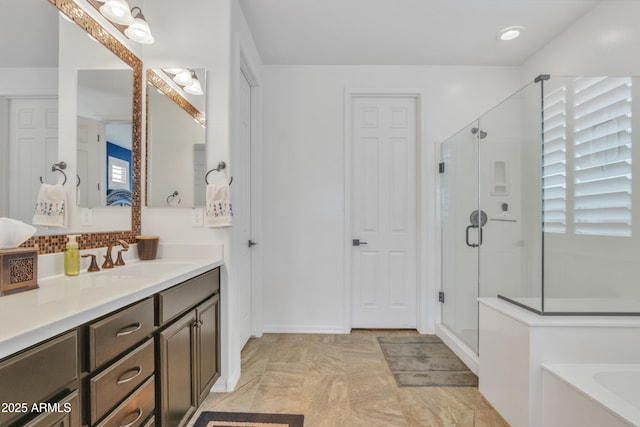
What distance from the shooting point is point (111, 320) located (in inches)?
38.9

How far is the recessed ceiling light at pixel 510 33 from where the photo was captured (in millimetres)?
2439

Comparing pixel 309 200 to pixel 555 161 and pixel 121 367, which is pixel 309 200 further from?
pixel 121 367

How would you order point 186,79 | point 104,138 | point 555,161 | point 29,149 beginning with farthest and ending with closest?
point 186,79 < point 555,161 < point 104,138 < point 29,149

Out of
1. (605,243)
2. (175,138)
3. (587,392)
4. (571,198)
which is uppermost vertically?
(175,138)

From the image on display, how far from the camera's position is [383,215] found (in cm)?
309

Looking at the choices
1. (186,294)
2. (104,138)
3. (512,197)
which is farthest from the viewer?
(512,197)

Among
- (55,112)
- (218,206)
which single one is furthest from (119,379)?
(55,112)

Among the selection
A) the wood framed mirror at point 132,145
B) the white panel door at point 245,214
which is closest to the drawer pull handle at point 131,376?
the wood framed mirror at point 132,145

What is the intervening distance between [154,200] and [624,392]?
107 inches

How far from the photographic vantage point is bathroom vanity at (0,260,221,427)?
2.36 ft

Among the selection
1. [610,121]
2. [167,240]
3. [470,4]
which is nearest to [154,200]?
[167,240]

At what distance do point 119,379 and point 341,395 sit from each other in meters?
1.38

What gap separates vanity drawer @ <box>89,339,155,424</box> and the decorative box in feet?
1.58

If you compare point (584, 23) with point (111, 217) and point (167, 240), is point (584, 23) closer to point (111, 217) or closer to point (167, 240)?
point (167, 240)
